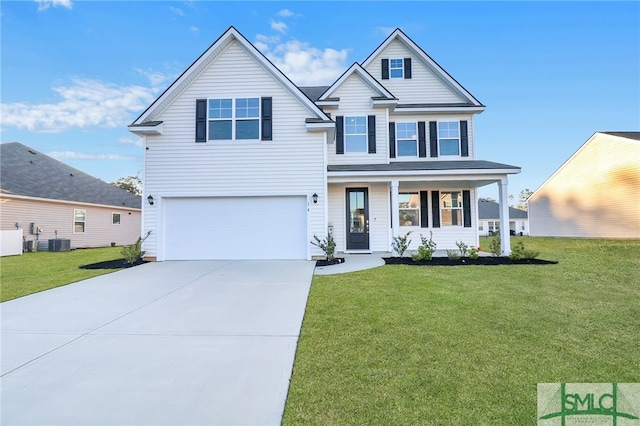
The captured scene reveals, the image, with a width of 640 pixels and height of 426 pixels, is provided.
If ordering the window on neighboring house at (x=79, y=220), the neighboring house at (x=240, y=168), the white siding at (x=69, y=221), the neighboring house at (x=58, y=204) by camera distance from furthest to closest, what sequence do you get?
the window on neighboring house at (x=79, y=220) → the neighboring house at (x=58, y=204) → the white siding at (x=69, y=221) → the neighboring house at (x=240, y=168)

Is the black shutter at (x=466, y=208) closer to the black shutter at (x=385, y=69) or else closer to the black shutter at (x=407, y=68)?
the black shutter at (x=407, y=68)

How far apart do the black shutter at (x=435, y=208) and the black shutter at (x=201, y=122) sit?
9494mm

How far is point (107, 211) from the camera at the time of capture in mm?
21281

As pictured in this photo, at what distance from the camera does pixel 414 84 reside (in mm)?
13688

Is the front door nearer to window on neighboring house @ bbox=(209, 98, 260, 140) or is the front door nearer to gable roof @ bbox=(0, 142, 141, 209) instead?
window on neighboring house @ bbox=(209, 98, 260, 140)

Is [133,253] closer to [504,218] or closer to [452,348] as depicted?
[452,348]

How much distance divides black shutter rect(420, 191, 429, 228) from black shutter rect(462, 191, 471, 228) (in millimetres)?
1549

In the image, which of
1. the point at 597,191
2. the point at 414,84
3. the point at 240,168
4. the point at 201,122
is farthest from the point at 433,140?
the point at 597,191

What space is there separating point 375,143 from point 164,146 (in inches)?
318

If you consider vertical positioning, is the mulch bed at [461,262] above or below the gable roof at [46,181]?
below

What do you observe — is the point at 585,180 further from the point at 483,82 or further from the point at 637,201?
the point at 483,82

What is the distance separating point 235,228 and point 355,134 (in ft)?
20.4

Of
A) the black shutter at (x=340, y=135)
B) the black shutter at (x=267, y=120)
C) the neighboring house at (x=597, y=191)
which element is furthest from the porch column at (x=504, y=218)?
the neighboring house at (x=597, y=191)

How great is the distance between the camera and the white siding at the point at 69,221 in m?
15.8
